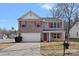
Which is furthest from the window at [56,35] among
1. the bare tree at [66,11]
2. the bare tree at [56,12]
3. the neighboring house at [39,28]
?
the bare tree at [56,12]

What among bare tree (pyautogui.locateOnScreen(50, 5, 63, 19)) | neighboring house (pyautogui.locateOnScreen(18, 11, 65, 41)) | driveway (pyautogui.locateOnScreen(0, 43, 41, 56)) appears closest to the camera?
driveway (pyautogui.locateOnScreen(0, 43, 41, 56))

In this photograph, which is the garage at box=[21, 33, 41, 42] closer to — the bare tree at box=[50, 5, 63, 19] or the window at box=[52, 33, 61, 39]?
the window at box=[52, 33, 61, 39]

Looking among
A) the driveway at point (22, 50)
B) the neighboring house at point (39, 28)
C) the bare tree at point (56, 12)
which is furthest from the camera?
the neighboring house at point (39, 28)

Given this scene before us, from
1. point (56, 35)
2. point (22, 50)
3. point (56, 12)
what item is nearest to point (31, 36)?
point (22, 50)

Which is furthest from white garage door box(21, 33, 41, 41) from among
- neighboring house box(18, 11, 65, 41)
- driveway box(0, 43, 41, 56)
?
driveway box(0, 43, 41, 56)

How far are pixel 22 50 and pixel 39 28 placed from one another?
729mm

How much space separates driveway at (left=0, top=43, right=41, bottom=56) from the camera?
381 inches

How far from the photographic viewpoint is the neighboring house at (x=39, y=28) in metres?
9.91

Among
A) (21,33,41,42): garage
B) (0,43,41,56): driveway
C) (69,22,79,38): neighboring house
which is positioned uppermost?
(69,22,79,38): neighboring house

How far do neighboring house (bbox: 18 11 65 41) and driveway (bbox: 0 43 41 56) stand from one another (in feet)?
0.75

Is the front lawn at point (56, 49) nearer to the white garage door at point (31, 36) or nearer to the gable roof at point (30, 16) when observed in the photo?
the white garage door at point (31, 36)

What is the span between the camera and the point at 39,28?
1002cm

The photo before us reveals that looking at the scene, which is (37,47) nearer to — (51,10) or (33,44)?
(33,44)

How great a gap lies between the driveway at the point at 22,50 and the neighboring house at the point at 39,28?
0.23 meters
